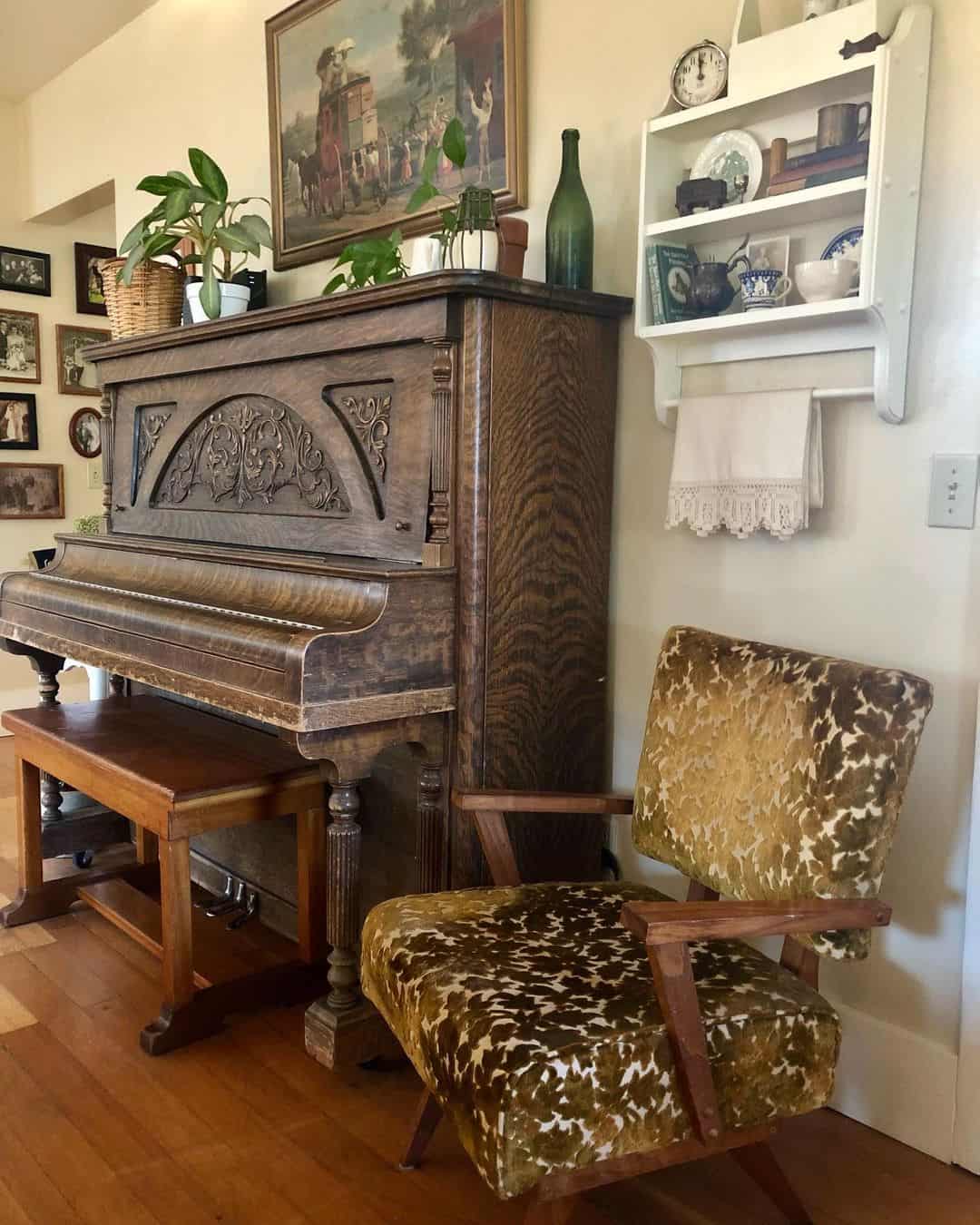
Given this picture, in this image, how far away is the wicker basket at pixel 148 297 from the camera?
292 cm

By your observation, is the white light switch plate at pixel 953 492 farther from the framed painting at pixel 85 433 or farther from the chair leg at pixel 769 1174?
the framed painting at pixel 85 433

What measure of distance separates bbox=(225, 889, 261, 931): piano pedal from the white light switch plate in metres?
1.91

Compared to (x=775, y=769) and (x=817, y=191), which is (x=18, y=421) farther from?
(x=775, y=769)

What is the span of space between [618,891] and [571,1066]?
0.55 m

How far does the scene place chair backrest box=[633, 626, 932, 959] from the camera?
146 cm

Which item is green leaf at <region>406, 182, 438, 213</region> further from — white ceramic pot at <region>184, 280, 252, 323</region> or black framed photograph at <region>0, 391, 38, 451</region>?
black framed photograph at <region>0, 391, 38, 451</region>

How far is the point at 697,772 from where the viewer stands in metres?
1.73

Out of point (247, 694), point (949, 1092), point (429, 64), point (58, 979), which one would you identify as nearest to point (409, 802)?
point (247, 694)

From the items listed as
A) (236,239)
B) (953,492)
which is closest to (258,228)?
(236,239)

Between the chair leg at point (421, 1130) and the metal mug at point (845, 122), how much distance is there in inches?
66.0

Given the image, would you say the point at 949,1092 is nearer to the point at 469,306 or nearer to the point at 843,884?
the point at 843,884

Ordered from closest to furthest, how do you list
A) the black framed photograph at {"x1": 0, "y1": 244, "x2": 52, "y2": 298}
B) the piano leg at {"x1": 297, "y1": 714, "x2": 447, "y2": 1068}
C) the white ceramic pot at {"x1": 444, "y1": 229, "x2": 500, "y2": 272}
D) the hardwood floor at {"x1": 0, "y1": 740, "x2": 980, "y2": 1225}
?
the hardwood floor at {"x1": 0, "y1": 740, "x2": 980, "y2": 1225}, the piano leg at {"x1": 297, "y1": 714, "x2": 447, "y2": 1068}, the white ceramic pot at {"x1": 444, "y1": 229, "x2": 500, "y2": 272}, the black framed photograph at {"x1": 0, "y1": 244, "x2": 52, "y2": 298}

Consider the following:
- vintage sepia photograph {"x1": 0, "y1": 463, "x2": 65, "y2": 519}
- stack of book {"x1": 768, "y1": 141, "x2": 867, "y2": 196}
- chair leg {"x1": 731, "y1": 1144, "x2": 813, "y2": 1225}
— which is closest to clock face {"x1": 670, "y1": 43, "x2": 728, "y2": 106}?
stack of book {"x1": 768, "y1": 141, "x2": 867, "y2": 196}

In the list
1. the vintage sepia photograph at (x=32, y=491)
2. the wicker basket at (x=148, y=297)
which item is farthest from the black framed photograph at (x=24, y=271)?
the wicker basket at (x=148, y=297)
